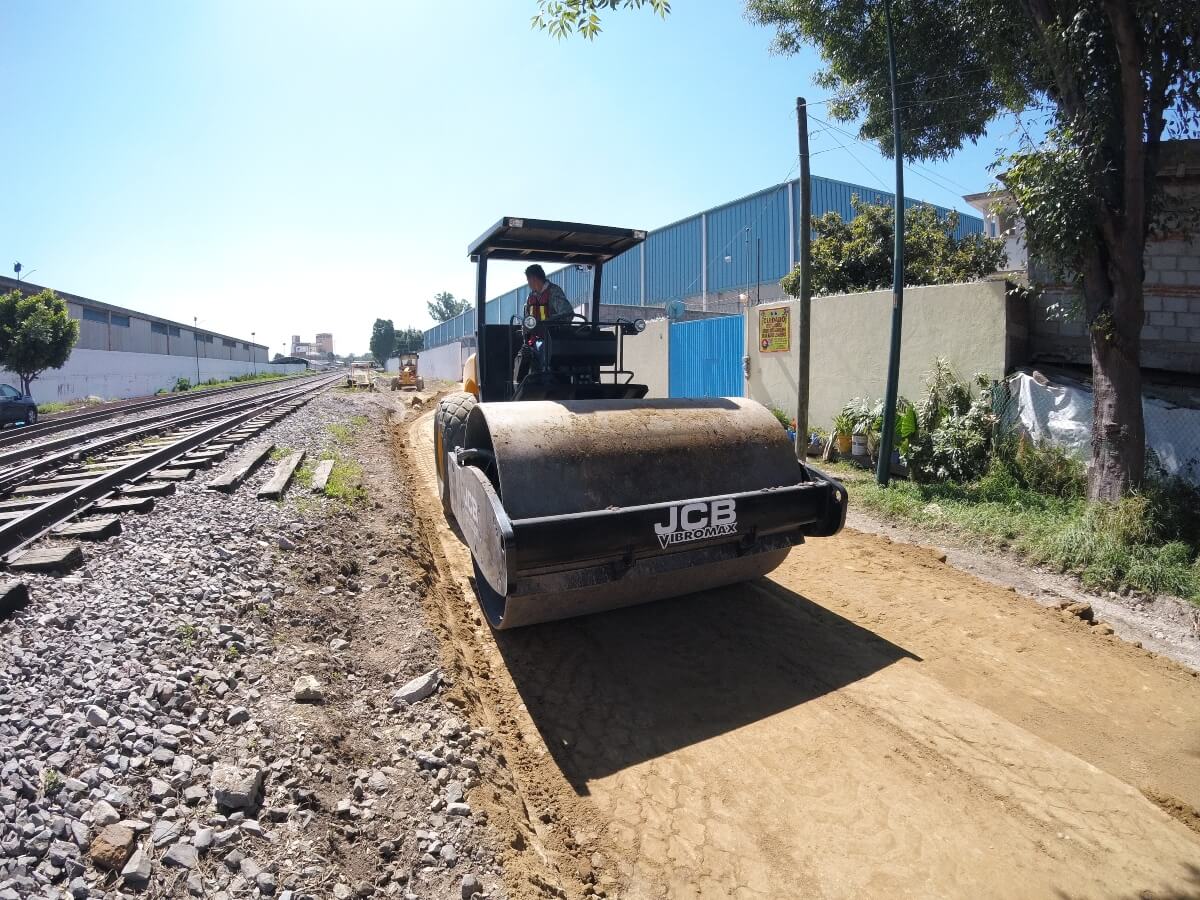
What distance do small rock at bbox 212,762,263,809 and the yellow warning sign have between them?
11251 mm

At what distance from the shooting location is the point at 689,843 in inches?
111

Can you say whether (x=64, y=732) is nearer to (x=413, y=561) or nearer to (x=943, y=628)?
(x=413, y=561)

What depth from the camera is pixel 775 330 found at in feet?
41.8

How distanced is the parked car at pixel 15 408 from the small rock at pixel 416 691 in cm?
2124

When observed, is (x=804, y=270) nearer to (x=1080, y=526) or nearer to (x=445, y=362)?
(x=1080, y=526)

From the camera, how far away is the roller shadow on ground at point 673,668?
3.59 meters

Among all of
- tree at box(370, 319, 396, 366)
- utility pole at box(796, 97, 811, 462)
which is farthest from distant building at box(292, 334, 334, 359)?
utility pole at box(796, 97, 811, 462)

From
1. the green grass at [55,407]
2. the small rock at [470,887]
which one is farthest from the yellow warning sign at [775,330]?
the green grass at [55,407]

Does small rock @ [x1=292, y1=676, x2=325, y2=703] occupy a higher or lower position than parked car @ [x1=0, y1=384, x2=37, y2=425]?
lower

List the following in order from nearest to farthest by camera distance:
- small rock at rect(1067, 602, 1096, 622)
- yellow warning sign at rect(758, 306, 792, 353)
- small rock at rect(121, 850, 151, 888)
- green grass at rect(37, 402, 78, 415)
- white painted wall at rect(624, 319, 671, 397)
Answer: small rock at rect(121, 850, 151, 888) → small rock at rect(1067, 602, 1096, 622) → yellow warning sign at rect(758, 306, 792, 353) → white painted wall at rect(624, 319, 671, 397) → green grass at rect(37, 402, 78, 415)

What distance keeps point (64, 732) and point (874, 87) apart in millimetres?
12503

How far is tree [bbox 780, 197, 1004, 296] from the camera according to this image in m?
13.6

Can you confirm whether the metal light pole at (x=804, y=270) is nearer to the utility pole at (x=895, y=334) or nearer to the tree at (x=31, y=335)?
the utility pole at (x=895, y=334)

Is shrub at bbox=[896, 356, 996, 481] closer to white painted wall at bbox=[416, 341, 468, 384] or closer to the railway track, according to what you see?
the railway track
